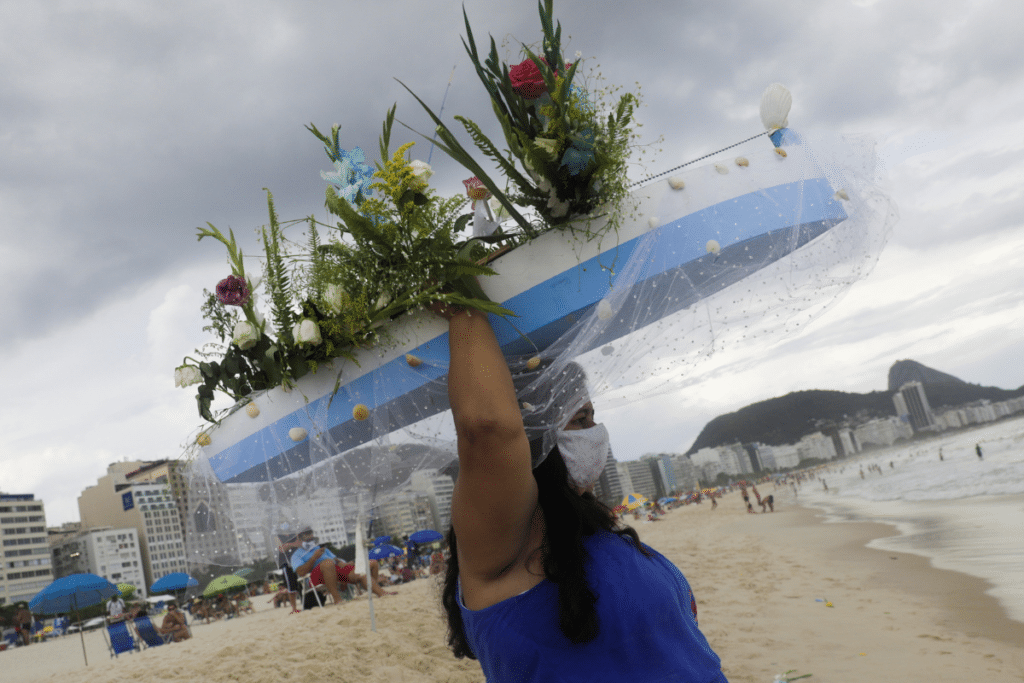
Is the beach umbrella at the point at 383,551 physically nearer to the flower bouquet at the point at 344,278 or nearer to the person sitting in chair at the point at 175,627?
the person sitting in chair at the point at 175,627

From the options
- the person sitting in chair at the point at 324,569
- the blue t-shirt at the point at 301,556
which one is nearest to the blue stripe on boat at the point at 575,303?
the person sitting in chair at the point at 324,569

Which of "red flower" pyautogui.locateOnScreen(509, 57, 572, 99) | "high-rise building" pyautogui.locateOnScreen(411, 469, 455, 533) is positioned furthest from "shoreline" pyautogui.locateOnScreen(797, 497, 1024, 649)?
"red flower" pyautogui.locateOnScreen(509, 57, 572, 99)

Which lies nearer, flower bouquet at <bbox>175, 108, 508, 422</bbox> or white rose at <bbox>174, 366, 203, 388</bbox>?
flower bouquet at <bbox>175, 108, 508, 422</bbox>

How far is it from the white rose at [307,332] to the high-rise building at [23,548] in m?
106

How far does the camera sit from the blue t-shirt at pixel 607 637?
1.13 m

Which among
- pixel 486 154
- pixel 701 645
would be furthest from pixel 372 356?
pixel 701 645

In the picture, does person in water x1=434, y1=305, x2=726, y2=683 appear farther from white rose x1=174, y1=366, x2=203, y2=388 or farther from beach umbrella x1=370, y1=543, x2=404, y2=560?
beach umbrella x1=370, y1=543, x2=404, y2=560

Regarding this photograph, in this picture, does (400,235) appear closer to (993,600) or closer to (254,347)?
(254,347)

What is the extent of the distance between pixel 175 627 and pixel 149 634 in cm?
57

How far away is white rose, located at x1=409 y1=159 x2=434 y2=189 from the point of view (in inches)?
60.5

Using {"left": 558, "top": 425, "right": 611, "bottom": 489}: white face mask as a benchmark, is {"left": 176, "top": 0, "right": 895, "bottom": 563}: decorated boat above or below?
above

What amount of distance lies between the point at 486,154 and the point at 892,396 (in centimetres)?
12127

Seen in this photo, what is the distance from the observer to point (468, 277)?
144 centimetres

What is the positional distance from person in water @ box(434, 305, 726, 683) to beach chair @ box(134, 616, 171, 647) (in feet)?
42.5
